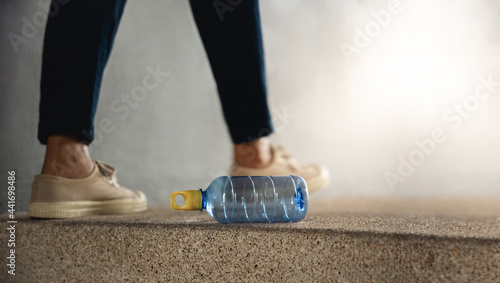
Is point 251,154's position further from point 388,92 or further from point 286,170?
point 388,92

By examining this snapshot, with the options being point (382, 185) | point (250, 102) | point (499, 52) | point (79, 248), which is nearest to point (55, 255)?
point (79, 248)

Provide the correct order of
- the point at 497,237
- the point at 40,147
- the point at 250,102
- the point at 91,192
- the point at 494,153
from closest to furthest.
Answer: the point at 497,237 < the point at 91,192 < the point at 250,102 < the point at 40,147 < the point at 494,153

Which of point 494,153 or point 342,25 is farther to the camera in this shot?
point 342,25

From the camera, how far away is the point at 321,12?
8.74 ft

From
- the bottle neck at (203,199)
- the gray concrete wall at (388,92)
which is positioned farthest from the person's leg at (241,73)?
the gray concrete wall at (388,92)

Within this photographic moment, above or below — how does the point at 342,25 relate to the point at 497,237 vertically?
above

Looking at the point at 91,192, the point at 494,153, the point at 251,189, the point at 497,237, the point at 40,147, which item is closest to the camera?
the point at 497,237

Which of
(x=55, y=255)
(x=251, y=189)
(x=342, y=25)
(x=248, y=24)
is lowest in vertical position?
(x=55, y=255)

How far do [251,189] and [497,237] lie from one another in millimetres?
433

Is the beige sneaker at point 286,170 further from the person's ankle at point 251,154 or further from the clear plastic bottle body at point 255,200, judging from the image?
the clear plastic bottle body at point 255,200

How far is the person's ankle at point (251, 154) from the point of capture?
1.14 meters

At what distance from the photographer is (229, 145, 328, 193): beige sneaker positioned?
3.76 feet

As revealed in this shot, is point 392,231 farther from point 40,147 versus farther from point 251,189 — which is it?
point 40,147

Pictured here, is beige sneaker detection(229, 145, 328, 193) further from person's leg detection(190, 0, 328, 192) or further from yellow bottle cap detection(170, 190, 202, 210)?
yellow bottle cap detection(170, 190, 202, 210)
